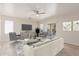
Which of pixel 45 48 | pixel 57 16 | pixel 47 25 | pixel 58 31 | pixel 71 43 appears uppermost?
pixel 57 16

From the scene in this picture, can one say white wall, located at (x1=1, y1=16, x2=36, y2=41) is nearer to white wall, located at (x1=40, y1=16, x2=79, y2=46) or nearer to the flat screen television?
the flat screen television

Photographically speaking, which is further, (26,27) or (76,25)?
(26,27)

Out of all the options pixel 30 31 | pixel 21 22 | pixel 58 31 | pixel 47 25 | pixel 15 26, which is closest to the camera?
pixel 58 31

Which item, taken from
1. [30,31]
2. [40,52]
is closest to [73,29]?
[30,31]

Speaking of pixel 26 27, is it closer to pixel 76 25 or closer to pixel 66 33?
pixel 66 33

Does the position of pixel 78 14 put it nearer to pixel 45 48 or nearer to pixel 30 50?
pixel 45 48

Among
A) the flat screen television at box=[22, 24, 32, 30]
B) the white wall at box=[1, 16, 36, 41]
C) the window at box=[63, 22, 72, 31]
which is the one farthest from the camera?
the flat screen television at box=[22, 24, 32, 30]

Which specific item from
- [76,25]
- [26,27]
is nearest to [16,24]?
[26,27]

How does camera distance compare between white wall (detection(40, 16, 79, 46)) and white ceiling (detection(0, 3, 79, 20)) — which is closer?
white ceiling (detection(0, 3, 79, 20))

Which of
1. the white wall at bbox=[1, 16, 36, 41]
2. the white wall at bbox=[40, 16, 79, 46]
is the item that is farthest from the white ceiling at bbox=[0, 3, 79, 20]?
the white wall at bbox=[1, 16, 36, 41]

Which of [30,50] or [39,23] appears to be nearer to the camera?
[30,50]

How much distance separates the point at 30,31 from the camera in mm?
9172

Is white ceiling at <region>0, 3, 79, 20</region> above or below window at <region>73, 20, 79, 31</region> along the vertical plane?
above

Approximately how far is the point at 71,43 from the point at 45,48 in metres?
4.17
